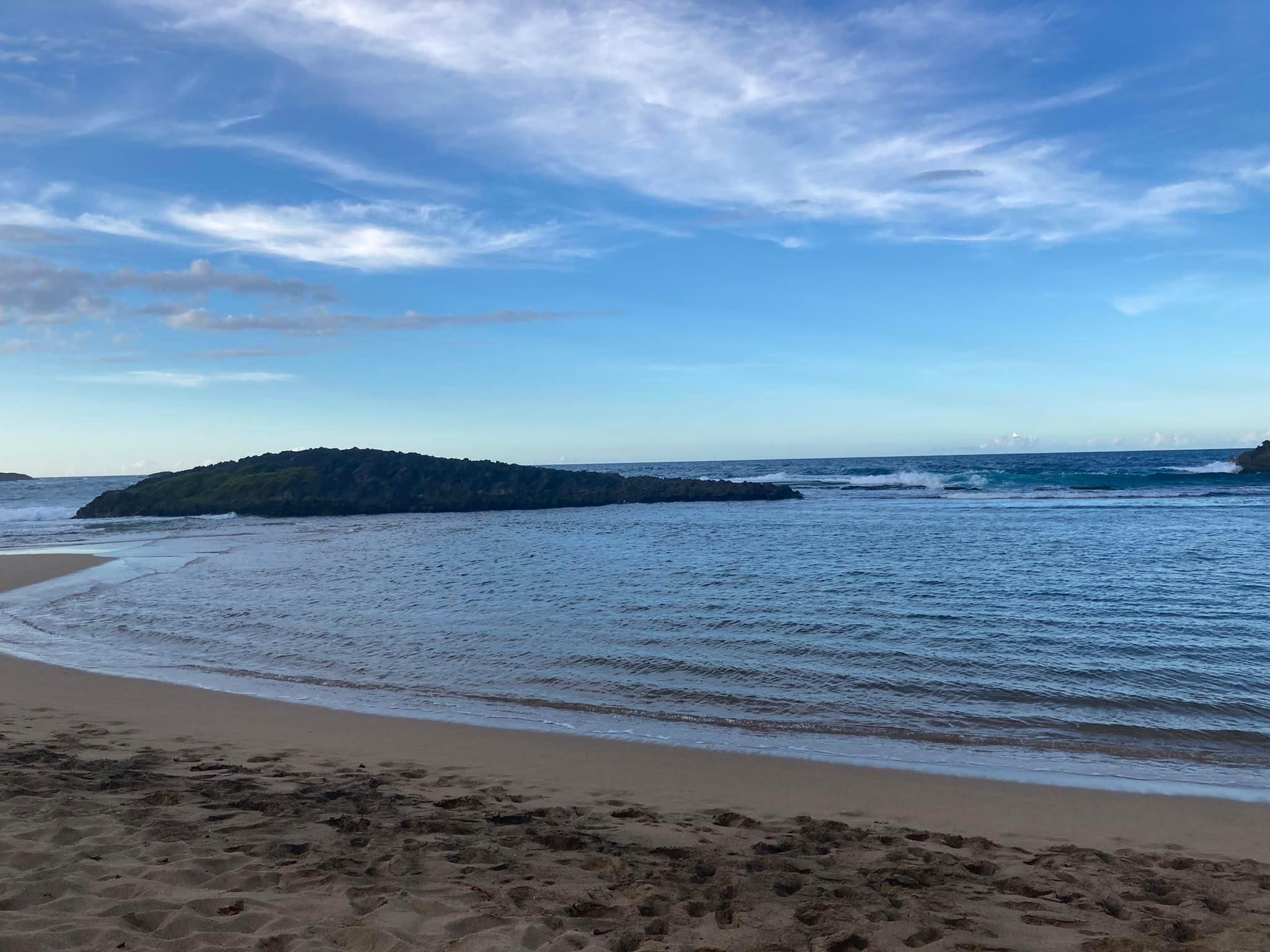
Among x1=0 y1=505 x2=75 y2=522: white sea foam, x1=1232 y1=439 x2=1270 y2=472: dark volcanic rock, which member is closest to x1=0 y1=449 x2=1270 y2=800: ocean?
x1=0 y1=505 x2=75 y2=522: white sea foam

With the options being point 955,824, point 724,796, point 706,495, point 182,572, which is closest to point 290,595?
point 182,572

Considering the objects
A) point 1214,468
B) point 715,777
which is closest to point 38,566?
point 715,777

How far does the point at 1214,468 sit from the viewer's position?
229 ft

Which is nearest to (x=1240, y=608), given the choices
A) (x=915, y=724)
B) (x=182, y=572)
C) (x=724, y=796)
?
(x=915, y=724)

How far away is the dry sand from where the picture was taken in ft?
12.9

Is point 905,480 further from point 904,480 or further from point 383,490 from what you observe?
point 383,490

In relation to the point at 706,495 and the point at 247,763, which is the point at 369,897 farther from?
the point at 706,495

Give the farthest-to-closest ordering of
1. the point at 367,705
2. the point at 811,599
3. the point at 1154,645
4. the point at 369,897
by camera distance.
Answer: the point at 811,599
the point at 1154,645
the point at 367,705
the point at 369,897

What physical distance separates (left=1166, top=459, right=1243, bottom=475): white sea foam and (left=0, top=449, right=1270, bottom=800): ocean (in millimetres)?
47243

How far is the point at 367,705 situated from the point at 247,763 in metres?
2.40

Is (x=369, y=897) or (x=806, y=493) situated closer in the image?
(x=369, y=897)

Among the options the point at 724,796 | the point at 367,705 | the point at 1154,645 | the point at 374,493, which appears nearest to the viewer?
the point at 724,796

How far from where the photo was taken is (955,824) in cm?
589

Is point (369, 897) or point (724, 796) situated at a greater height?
point (369, 897)
